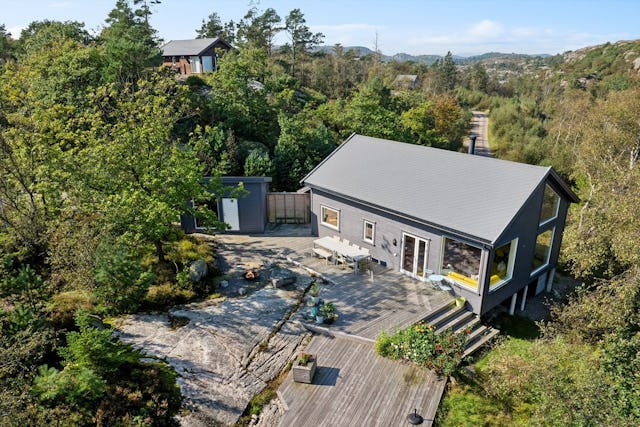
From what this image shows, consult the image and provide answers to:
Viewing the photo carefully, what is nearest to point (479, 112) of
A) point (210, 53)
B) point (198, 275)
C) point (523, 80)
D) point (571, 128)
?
point (523, 80)

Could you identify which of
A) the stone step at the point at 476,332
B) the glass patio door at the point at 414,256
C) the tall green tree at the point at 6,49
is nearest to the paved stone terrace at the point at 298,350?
the glass patio door at the point at 414,256

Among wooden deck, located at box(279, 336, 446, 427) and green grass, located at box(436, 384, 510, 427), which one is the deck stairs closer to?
green grass, located at box(436, 384, 510, 427)

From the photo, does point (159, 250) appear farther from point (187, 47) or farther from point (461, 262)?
point (187, 47)

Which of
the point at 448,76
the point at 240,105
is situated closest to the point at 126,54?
the point at 240,105

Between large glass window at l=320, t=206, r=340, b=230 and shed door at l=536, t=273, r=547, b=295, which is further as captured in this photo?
large glass window at l=320, t=206, r=340, b=230

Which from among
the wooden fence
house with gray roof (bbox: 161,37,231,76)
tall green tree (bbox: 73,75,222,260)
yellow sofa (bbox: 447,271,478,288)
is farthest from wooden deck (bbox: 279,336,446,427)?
house with gray roof (bbox: 161,37,231,76)

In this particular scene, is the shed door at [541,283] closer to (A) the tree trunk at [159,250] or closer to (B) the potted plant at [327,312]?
(B) the potted plant at [327,312]
